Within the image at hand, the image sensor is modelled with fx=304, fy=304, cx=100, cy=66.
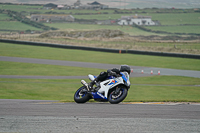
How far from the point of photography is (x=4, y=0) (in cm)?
14162

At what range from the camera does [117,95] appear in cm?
1154

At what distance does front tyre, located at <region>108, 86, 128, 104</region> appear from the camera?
448 inches

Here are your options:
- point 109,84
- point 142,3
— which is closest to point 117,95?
point 109,84

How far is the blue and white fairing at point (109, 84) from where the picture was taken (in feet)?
37.8

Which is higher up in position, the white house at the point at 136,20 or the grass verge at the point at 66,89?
the white house at the point at 136,20

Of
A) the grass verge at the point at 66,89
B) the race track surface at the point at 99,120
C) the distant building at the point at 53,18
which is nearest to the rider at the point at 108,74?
the race track surface at the point at 99,120

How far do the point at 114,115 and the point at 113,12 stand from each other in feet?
442

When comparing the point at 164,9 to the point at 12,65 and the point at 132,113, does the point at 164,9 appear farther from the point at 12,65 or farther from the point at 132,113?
the point at 132,113

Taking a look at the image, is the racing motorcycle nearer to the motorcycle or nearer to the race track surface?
the motorcycle

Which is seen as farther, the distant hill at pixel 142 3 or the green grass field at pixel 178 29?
the distant hill at pixel 142 3

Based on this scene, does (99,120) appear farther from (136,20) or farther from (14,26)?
(136,20)

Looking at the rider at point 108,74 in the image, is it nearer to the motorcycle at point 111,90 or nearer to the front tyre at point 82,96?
the motorcycle at point 111,90

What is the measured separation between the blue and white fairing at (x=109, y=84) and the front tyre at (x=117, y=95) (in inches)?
6.8

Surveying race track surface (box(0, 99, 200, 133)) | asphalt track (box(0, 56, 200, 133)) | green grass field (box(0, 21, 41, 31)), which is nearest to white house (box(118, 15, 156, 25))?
green grass field (box(0, 21, 41, 31))
